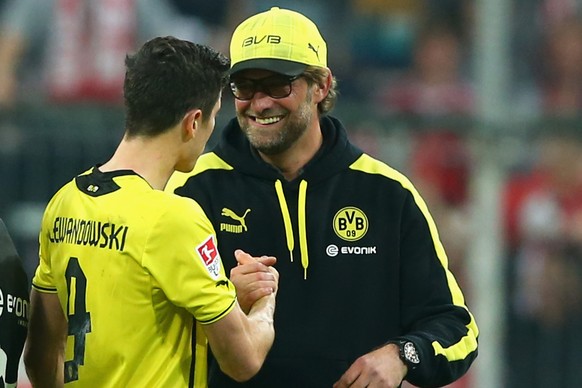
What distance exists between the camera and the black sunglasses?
447 centimetres

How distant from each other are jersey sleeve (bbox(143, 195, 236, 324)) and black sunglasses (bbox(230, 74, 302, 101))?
2.84 feet

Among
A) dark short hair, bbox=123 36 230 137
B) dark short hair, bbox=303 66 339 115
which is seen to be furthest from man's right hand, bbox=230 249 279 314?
dark short hair, bbox=303 66 339 115

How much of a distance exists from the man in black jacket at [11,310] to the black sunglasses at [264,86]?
0.91 m

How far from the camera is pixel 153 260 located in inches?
144

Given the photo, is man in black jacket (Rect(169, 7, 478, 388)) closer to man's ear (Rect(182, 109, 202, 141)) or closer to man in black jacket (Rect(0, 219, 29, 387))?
man's ear (Rect(182, 109, 202, 141))

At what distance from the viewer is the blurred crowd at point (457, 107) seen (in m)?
8.02

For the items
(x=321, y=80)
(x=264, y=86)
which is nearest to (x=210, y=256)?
(x=264, y=86)

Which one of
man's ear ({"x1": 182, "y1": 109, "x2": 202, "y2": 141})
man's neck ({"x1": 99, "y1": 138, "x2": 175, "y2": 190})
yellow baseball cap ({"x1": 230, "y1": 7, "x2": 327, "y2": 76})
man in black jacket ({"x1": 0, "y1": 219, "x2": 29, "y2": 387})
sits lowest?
man in black jacket ({"x1": 0, "y1": 219, "x2": 29, "y2": 387})

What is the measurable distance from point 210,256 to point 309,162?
952 mm

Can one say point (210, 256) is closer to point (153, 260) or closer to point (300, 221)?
point (153, 260)

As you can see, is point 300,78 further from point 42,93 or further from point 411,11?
point 411,11

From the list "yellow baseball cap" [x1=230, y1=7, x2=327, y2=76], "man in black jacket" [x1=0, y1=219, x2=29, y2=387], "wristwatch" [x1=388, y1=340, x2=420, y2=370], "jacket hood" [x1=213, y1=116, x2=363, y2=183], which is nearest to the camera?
"man in black jacket" [x1=0, y1=219, x2=29, y2=387]

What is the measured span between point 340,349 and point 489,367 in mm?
3743

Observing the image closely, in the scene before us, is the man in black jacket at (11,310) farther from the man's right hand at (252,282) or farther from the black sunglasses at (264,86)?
the black sunglasses at (264,86)
